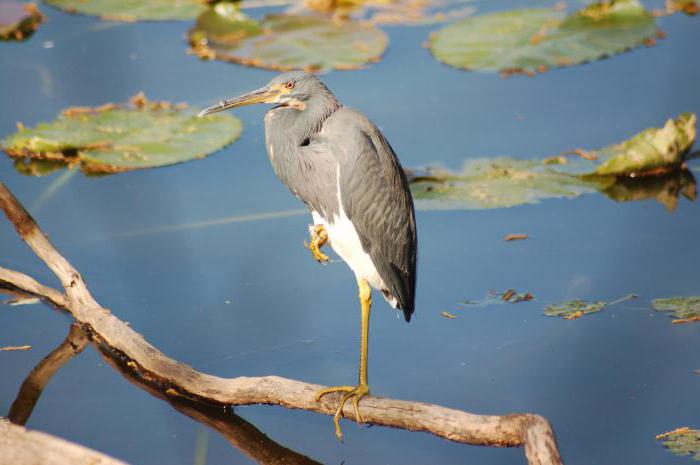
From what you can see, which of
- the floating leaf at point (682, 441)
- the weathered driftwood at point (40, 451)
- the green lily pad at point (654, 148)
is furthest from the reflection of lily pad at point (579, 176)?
the weathered driftwood at point (40, 451)

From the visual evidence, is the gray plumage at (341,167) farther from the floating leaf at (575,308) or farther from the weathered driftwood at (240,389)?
the floating leaf at (575,308)

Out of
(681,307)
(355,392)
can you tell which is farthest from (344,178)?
(681,307)

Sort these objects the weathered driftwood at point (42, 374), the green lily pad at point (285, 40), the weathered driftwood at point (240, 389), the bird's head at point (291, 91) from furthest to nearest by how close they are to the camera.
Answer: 1. the green lily pad at point (285, 40)
2. the weathered driftwood at point (42, 374)
3. the bird's head at point (291, 91)
4. the weathered driftwood at point (240, 389)

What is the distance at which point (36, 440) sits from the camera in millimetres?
2721

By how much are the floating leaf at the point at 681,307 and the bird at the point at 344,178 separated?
3.59 ft

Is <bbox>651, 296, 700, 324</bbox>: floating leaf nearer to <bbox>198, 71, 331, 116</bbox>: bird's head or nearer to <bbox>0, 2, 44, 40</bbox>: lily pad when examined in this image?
<bbox>198, 71, 331, 116</bbox>: bird's head

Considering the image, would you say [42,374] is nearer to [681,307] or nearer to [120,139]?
[120,139]

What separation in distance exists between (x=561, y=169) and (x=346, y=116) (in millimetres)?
1800

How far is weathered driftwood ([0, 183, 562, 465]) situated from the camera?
2.89 metres

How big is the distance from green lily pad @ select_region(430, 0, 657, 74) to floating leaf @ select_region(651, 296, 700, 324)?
7.27 feet

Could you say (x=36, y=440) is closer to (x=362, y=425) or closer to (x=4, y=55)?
(x=362, y=425)

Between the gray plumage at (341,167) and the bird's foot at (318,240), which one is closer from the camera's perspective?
the gray plumage at (341,167)

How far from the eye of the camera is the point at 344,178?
334cm

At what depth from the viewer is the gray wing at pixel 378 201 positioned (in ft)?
11.0
